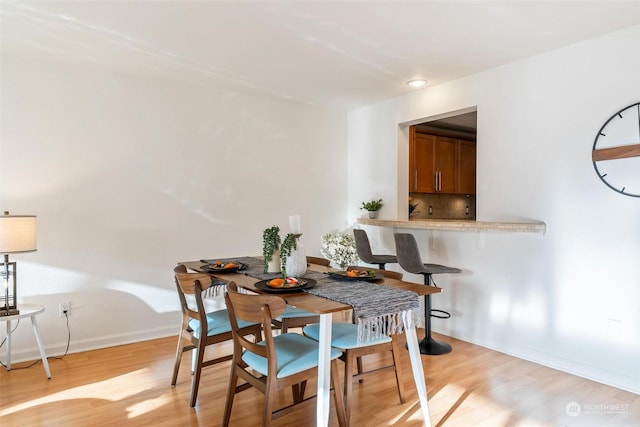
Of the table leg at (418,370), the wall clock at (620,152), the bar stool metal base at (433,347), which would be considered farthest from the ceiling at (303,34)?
the bar stool metal base at (433,347)

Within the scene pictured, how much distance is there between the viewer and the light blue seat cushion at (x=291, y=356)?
1.98 meters

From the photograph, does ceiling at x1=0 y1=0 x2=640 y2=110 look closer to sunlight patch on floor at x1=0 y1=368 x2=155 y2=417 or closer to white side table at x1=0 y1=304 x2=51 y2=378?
white side table at x1=0 y1=304 x2=51 y2=378

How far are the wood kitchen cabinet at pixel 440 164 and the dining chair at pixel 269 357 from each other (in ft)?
11.0

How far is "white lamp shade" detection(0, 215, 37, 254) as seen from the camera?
2838 mm

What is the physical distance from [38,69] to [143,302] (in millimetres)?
2228

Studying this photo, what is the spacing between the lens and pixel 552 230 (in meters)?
A: 3.19

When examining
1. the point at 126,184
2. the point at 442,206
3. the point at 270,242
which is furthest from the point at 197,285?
the point at 442,206

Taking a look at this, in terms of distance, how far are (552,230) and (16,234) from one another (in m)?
4.02

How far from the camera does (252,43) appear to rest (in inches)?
120

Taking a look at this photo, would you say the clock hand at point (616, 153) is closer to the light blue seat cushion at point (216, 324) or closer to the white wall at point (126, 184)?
the light blue seat cushion at point (216, 324)

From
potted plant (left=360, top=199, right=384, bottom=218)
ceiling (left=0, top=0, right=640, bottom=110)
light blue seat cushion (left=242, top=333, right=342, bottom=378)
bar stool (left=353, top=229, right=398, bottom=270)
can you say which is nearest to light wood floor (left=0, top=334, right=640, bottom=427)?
light blue seat cushion (left=242, top=333, right=342, bottom=378)

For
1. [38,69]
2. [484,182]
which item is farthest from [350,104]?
[38,69]

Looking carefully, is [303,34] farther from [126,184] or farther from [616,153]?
[616,153]

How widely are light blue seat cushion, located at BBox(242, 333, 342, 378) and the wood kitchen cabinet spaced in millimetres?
3234
